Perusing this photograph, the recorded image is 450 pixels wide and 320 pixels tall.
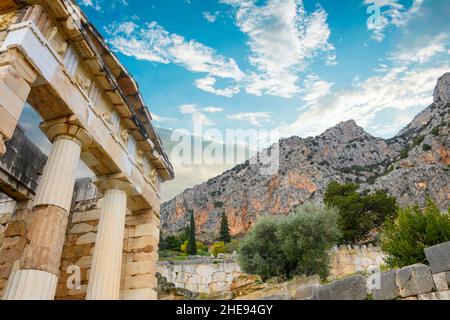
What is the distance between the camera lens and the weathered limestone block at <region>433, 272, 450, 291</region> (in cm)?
641

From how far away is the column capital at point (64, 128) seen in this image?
6273 mm

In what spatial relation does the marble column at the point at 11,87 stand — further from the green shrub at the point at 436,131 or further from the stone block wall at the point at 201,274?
the green shrub at the point at 436,131

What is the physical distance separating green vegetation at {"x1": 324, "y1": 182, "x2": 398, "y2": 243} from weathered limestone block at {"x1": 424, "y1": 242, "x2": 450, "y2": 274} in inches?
1381

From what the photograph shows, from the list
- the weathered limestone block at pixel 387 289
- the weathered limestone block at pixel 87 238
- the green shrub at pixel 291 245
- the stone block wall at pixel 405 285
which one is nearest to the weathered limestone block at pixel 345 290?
the stone block wall at pixel 405 285

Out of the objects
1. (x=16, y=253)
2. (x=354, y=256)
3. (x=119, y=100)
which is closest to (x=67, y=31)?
(x=119, y=100)

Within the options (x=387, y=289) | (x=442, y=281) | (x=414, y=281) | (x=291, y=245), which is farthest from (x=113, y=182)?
(x=291, y=245)

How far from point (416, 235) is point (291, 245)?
1003 centimetres

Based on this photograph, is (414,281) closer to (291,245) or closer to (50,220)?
(50,220)

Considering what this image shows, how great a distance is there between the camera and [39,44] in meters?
5.49

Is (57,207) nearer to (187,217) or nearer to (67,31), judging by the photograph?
(67,31)

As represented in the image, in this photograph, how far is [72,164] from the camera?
622 cm

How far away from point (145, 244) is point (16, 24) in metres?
5.83

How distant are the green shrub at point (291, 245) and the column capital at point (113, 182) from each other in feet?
61.4

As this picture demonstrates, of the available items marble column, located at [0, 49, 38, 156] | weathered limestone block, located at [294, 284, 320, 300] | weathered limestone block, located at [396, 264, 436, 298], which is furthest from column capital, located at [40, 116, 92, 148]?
weathered limestone block, located at [396, 264, 436, 298]
